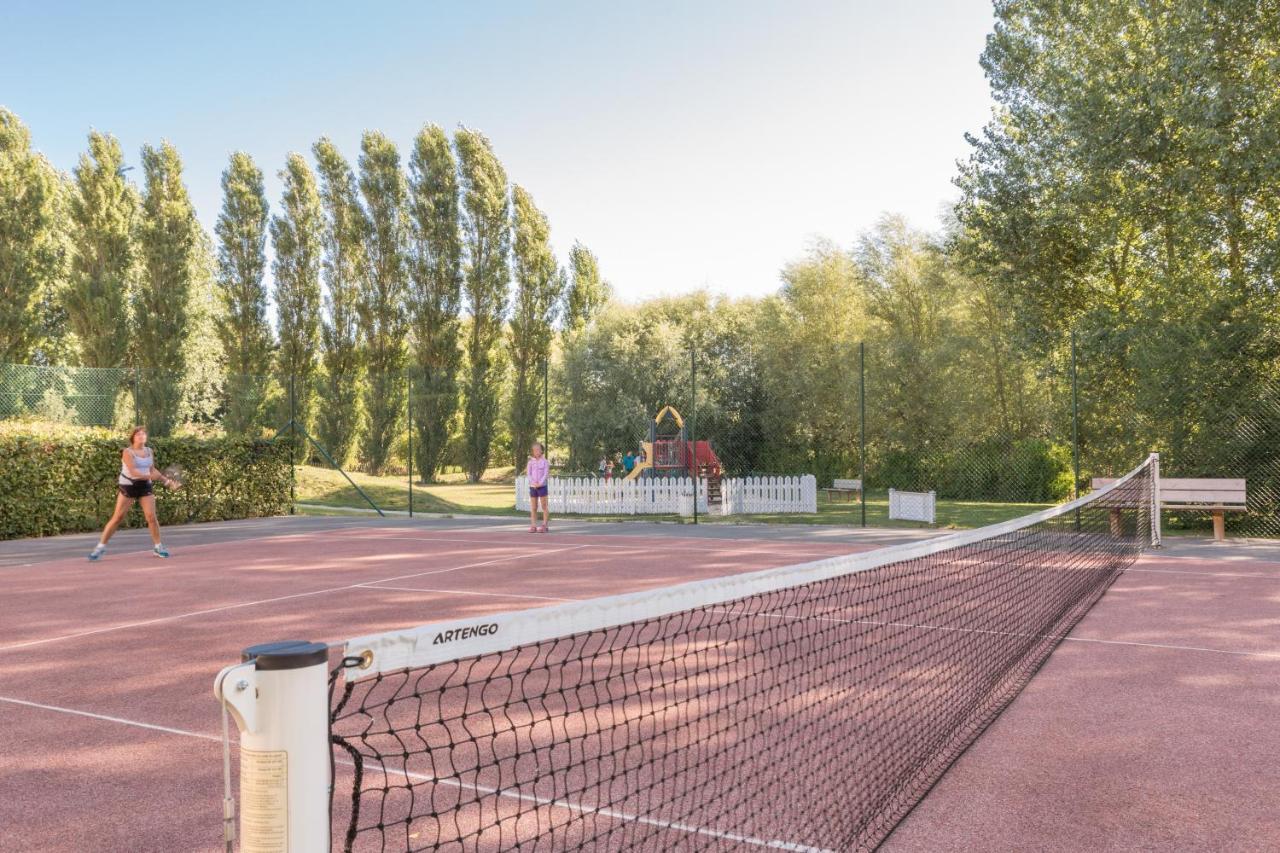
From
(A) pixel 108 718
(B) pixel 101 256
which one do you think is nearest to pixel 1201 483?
(A) pixel 108 718

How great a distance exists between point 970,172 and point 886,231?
39.6 ft

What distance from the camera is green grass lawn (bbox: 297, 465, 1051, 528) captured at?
1948 centimetres

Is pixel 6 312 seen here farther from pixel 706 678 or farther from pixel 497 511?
pixel 706 678

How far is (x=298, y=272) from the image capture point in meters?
37.2

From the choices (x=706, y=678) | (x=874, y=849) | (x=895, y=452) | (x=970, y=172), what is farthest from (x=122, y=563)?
(x=895, y=452)

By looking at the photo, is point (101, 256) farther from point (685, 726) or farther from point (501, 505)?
point (685, 726)

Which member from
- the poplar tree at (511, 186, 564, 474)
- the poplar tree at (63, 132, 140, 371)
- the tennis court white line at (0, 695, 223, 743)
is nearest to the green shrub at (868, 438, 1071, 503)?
the poplar tree at (511, 186, 564, 474)

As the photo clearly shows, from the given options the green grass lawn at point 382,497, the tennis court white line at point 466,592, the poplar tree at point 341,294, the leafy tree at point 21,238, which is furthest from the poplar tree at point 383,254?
the tennis court white line at point 466,592

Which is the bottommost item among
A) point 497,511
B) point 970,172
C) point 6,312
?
point 497,511

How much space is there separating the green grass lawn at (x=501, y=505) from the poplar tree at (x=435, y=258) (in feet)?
28.6

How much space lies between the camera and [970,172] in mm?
22172

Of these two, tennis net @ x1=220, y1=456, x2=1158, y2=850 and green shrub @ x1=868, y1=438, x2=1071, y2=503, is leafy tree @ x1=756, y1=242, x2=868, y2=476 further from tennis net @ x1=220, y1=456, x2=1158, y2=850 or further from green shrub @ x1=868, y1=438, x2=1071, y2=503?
tennis net @ x1=220, y1=456, x2=1158, y2=850

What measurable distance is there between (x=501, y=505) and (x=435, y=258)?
49.4 feet

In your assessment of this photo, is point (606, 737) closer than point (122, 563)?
Yes
